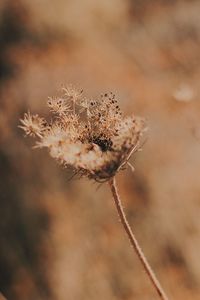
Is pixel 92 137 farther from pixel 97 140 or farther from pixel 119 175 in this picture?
pixel 119 175

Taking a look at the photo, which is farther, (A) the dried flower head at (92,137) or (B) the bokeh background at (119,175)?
(B) the bokeh background at (119,175)

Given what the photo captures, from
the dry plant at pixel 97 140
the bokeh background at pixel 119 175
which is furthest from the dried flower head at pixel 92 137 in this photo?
the bokeh background at pixel 119 175

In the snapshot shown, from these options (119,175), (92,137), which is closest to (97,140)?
(92,137)

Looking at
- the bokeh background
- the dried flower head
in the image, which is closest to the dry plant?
the dried flower head

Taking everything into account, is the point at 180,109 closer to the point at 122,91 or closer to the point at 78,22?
the point at 122,91

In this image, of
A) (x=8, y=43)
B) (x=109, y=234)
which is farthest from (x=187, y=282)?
(x=8, y=43)

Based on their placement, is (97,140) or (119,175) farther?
(119,175)

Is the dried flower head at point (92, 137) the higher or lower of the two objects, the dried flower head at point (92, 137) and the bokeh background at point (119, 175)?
the lower

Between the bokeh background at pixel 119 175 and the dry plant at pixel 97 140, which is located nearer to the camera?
the dry plant at pixel 97 140

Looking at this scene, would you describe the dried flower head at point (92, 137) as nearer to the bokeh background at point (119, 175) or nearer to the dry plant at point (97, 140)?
the dry plant at point (97, 140)
